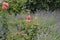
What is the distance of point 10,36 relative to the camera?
13.6 ft

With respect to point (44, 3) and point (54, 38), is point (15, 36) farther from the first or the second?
point (44, 3)

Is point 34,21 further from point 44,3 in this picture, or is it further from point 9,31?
point 44,3

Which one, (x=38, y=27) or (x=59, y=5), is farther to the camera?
(x=59, y=5)

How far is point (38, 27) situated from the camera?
449 cm

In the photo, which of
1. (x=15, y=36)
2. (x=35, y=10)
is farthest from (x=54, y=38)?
(x=35, y=10)

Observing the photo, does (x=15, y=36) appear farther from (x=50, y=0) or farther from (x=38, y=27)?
(x=50, y=0)

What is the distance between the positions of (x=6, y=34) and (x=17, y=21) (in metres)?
0.43

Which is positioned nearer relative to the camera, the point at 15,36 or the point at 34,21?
the point at 15,36

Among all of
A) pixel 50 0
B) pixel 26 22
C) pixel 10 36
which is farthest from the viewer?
pixel 50 0

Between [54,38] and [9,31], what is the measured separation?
0.86 metres

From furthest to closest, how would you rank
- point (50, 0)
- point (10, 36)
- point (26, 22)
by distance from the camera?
1. point (50, 0)
2. point (26, 22)
3. point (10, 36)

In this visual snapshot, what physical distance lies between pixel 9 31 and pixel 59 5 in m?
3.11

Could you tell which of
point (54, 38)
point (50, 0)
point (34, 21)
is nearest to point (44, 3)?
point (50, 0)

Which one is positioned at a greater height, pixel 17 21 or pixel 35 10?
pixel 17 21
